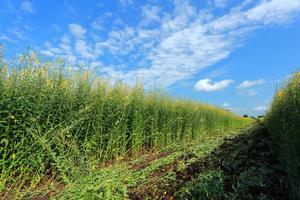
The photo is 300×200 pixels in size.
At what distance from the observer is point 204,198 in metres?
3.36

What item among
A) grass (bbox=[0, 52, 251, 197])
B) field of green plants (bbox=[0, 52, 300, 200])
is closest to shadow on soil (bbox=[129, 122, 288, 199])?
field of green plants (bbox=[0, 52, 300, 200])

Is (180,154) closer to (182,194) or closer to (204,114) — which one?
(182,194)

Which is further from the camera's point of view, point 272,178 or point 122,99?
point 122,99

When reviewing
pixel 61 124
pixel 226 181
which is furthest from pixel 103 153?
pixel 226 181

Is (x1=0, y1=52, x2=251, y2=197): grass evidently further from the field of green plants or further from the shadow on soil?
the shadow on soil

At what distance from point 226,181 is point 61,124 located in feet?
11.0

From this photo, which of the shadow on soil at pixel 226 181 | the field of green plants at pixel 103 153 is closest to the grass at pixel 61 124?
the field of green plants at pixel 103 153

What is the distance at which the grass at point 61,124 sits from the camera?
4.95m

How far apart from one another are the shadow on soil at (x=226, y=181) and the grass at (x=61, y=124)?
0.96 metres

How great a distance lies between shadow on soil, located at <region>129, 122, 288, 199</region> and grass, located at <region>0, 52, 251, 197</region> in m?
0.96

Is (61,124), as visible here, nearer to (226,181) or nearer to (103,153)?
(103,153)

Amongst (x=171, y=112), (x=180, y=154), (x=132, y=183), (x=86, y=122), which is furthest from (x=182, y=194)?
(x=171, y=112)

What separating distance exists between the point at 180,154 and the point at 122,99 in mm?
2432

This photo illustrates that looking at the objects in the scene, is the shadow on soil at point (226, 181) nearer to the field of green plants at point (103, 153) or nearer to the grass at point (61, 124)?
the field of green plants at point (103, 153)
